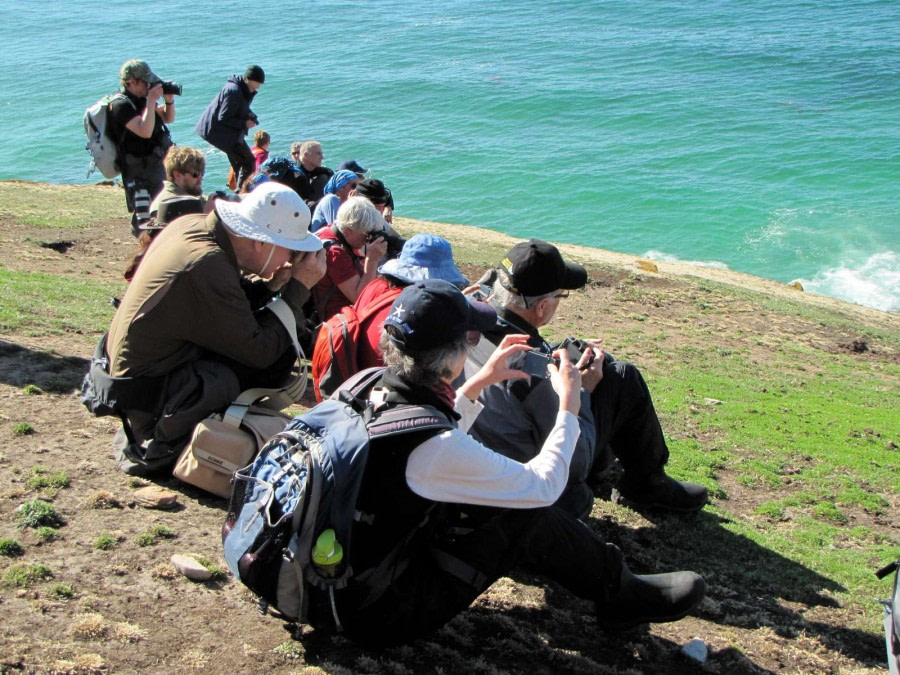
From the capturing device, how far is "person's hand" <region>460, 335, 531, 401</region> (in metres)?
4.01

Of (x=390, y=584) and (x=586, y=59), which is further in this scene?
(x=586, y=59)

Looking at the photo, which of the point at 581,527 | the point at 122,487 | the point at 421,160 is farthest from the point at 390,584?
the point at 421,160

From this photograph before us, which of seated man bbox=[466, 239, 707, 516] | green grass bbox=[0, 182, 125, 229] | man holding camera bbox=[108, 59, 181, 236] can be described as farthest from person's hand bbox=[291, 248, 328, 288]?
green grass bbox=[0, 182, 125, 229]

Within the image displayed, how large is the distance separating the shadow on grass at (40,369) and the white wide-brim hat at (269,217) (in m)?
2.41

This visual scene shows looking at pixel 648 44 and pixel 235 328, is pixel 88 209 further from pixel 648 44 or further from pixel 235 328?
pixel 648 44

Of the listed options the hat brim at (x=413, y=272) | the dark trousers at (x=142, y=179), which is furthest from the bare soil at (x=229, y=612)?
the dark trousers at (x=142, y=179)

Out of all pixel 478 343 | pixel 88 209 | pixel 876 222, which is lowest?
pixel 876 222

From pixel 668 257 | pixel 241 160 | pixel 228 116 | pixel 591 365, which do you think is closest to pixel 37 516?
pixel 591 365

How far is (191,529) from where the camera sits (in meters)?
4.84

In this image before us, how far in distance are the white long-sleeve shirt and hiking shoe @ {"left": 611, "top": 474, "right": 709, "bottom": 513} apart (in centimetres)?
251

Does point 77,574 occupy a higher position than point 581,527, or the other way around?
point 581,527

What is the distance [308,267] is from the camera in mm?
5266

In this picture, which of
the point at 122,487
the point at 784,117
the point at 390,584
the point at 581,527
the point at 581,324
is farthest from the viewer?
the point at 784,117

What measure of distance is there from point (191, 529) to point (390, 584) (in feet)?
5.28
